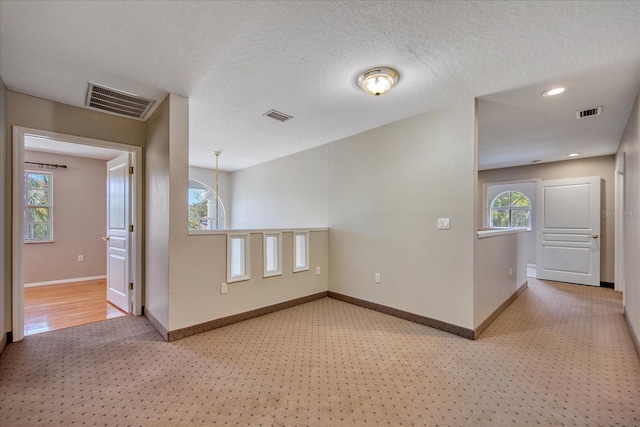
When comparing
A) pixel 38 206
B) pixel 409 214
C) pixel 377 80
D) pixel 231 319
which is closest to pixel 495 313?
pixel 409 214

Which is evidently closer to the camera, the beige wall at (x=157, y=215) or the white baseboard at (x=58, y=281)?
the beige wall at (x=157, y=215)

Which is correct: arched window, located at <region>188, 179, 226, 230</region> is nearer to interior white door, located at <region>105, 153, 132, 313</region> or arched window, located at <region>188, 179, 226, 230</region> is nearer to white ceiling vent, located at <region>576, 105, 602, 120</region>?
interior white door, located at <region>105, 153, 132, 313</region>

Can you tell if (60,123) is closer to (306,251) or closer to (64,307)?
(64,307)

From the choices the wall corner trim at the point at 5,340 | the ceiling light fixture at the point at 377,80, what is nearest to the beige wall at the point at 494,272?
the ceiling light fixture at the point at 377,80

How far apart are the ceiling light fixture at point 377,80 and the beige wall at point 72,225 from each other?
5.75m

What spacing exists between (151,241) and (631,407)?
13.7ft

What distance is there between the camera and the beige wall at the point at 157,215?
8.87 ft

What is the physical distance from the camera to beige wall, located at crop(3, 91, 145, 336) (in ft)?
8.36

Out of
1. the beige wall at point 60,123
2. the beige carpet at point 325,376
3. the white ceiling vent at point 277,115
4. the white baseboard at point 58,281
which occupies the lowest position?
the white baseboard at point 58,281

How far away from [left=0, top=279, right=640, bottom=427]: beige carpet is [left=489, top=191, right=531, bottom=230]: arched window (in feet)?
15.2

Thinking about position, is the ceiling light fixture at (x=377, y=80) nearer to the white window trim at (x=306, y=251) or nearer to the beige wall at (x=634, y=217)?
the white window trim at (x=306, y=251)

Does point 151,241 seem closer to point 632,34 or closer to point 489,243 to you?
point 489,243

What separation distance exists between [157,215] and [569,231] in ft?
22.3

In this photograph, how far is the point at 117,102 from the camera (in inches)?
111
